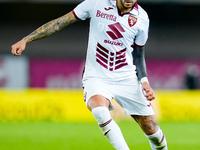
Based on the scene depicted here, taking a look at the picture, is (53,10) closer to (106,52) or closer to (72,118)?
(72,118)

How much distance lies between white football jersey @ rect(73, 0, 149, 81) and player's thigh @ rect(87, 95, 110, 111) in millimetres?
346

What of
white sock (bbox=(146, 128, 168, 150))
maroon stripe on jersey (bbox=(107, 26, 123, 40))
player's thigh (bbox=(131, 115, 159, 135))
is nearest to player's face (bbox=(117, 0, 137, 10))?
maroon stripe on jersey (bbox=(107, 26, 123, 40))

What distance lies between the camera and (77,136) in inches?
465

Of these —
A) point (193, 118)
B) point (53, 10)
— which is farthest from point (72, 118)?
point (53, 10)

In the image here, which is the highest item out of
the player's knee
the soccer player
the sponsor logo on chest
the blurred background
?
the sponsor logo on chest

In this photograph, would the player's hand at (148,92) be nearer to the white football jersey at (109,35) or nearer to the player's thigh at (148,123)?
the white football jersey at (109,35)

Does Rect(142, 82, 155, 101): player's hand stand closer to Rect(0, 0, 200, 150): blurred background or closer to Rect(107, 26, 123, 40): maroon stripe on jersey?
Rect(107, 26, 123, 40): maroon stripe on jersey

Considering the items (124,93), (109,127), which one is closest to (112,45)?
(124,93)

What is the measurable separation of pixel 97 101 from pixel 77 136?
559cm

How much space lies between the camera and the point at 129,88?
681 cm

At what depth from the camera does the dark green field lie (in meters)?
9.86

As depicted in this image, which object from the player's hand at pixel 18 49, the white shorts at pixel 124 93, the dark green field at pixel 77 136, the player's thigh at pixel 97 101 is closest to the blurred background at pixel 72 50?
the dark green field at pixel 77 136

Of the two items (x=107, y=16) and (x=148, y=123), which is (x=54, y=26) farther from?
(x=148, y=123)

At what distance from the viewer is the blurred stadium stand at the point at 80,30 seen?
81.8 ft
